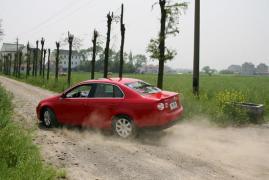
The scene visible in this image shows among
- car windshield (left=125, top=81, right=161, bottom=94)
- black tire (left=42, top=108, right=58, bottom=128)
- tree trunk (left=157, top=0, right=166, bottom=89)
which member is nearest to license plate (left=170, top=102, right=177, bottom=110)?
car windshield (left=125, top=81, right=161, bottom=94)

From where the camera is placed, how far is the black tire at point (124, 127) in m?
8.90

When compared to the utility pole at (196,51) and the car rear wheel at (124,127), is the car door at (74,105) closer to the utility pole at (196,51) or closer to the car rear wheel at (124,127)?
the car rear wheel at (124,127)

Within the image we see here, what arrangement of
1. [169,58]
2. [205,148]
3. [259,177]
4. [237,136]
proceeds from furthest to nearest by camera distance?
[169,58] → [237,136] → [205,148] → [259,177]

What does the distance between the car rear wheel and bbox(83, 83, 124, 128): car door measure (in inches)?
8.6

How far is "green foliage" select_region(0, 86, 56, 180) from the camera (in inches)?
214

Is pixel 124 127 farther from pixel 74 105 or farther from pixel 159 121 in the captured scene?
pixel 74 105

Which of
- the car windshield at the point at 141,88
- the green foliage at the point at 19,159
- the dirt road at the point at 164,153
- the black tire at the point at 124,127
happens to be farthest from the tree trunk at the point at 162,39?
the green foliage at the point at 19,159

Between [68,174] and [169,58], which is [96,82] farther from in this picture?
[169,58]

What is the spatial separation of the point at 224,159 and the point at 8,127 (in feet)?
16.5

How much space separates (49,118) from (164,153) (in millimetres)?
4670

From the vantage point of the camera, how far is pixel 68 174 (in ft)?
20.0

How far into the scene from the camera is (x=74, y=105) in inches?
398

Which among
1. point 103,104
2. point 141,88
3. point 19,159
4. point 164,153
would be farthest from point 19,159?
point 141,88

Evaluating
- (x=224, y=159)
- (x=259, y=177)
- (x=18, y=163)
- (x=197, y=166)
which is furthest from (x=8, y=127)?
(x=259, y=177)
